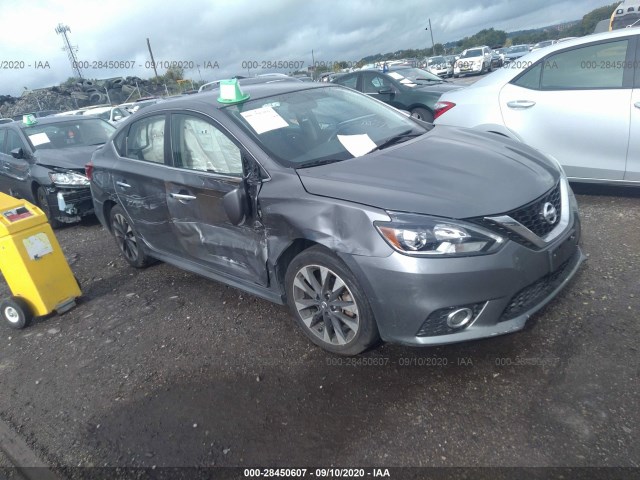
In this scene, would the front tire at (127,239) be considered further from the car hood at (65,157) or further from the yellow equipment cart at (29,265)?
the car hood at (65,157)

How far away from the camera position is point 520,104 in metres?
4.93

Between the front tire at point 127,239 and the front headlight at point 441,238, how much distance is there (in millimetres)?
2989

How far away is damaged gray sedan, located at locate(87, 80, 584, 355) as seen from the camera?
2482 millimetres

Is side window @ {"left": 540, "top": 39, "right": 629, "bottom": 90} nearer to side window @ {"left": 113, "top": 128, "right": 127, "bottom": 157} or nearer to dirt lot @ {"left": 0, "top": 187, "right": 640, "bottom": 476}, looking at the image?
dirt lot @ {"left": 0, "top": 187, "right": 640, "bottom": 476}

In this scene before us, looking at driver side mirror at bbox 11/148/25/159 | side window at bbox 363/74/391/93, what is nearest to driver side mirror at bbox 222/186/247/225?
driver side mirror at bbox 11/148/25/159

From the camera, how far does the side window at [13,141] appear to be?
24.2 feet

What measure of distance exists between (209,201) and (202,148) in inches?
16.4

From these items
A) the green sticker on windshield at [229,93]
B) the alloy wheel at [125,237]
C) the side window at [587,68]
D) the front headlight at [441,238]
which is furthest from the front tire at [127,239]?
the side window at [587,68]

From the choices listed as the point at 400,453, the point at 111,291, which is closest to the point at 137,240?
the point at 111,291

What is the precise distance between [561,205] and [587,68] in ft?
8.18

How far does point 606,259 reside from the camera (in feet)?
12.3

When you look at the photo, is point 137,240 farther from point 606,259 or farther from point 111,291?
point 606,259

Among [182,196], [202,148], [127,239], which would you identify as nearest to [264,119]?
[202,148]

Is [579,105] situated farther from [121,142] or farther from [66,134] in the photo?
[66,134]
